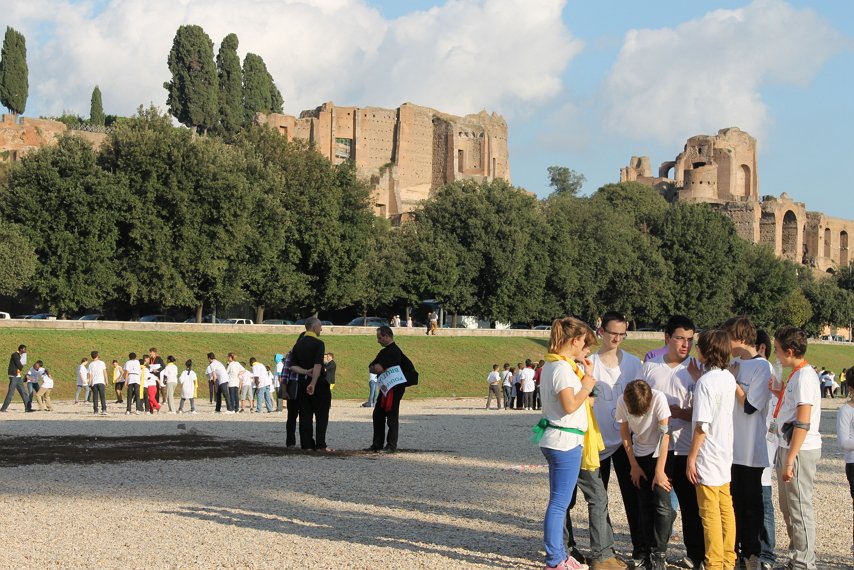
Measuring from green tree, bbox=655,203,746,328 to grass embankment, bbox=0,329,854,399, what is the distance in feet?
86.6

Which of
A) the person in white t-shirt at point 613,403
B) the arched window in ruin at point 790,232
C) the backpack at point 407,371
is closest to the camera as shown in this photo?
the person in white t-shirt at point 613,403

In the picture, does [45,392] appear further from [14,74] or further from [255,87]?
[255,87]

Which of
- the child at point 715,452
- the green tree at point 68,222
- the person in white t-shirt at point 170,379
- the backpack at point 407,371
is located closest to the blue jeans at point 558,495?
the child at point 715,452

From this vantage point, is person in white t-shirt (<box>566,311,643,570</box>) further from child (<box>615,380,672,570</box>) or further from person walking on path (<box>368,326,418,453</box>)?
person walking on path (<box>368,326,418,453</box>)

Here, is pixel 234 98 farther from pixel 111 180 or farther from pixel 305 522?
pixel 305 522

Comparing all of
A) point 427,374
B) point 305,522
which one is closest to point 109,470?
point 305,522

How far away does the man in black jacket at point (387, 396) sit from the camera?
61.0 feet

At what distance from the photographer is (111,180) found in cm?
5419

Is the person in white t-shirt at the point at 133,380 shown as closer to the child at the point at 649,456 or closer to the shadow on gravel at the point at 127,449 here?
the shadow on gravel at the point at 127,449

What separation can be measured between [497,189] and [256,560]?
6878 centimetres

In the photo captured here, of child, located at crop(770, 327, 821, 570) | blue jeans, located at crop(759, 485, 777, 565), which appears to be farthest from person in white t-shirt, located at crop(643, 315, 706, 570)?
child, located at crop(770, 327, 821, 570)

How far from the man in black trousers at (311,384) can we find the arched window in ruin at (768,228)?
397ft

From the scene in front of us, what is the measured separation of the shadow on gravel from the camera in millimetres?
17547

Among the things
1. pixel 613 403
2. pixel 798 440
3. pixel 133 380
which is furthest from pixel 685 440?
pixel 133 380
